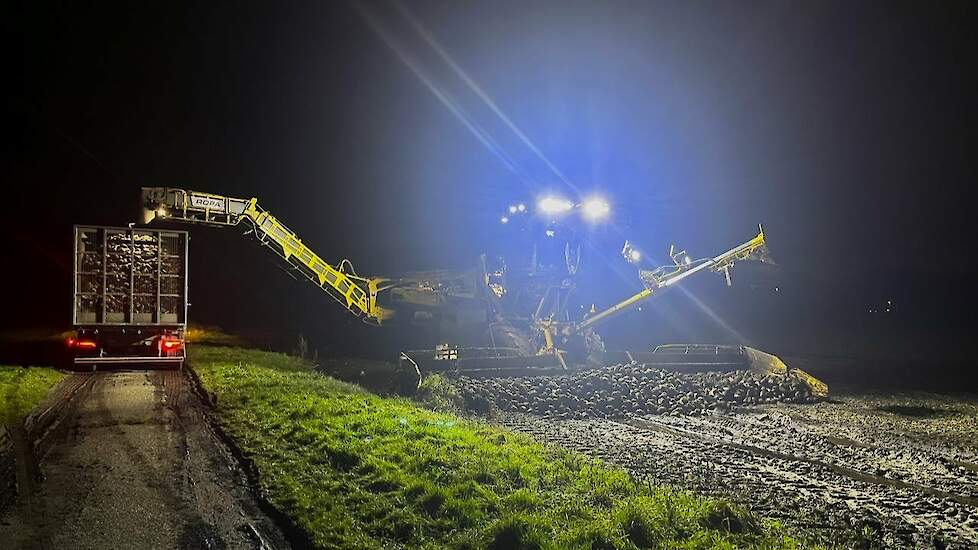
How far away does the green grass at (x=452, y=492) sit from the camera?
6102 millimetres

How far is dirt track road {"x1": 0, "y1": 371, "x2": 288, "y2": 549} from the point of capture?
6109 millimetres

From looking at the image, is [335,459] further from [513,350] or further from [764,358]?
[764,358]

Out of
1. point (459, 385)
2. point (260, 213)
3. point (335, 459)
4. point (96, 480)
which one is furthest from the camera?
point (260, 213)

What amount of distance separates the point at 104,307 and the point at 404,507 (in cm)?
1287

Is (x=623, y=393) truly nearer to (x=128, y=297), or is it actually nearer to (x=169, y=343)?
(x=169, y=343)

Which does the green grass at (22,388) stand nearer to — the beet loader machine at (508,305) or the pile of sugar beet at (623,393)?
the beet loader machine at (508,305)

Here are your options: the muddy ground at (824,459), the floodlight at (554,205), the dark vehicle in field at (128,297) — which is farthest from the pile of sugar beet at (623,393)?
the dark vehicle in field at (128,297)

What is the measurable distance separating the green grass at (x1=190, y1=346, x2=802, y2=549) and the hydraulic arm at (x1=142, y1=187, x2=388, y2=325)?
20.9 feet

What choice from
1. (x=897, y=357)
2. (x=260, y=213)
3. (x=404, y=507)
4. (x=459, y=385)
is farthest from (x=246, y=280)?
(x=404, y=507)

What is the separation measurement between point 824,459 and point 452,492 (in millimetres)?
6493

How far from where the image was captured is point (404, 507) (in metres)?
6.92

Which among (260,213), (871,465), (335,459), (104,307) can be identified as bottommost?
(871,465)

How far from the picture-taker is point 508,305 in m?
22.4

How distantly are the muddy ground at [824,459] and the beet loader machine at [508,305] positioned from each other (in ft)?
11.6
